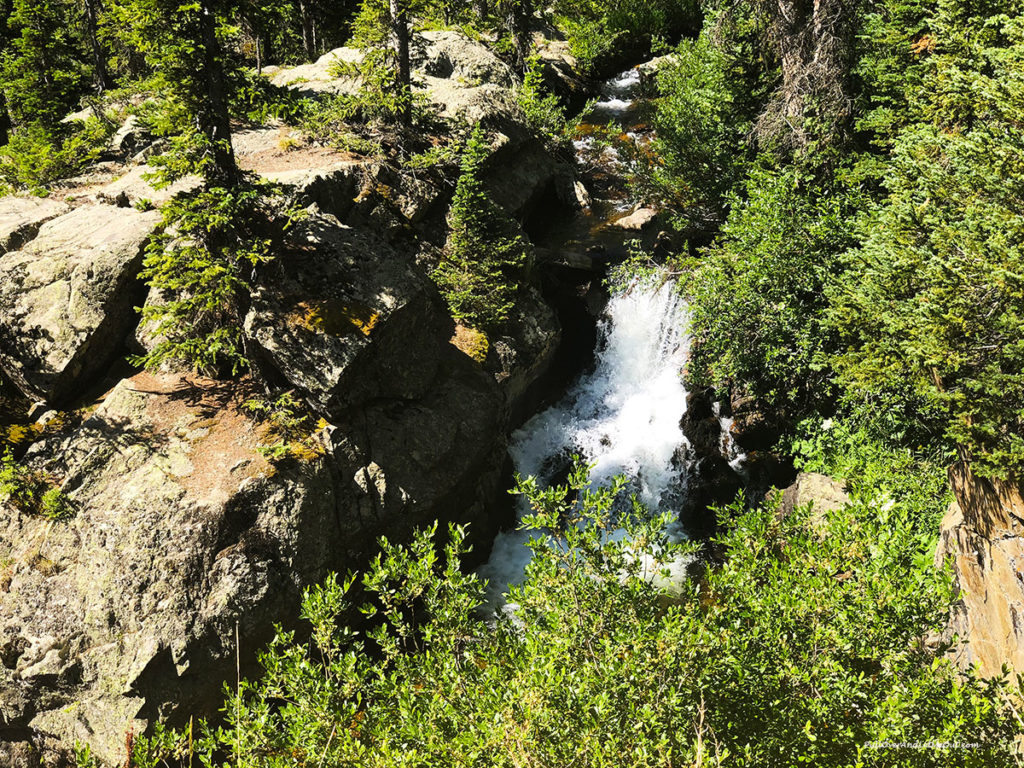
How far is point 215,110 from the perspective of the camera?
11938 mm

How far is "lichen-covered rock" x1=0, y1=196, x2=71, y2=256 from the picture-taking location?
13.0m

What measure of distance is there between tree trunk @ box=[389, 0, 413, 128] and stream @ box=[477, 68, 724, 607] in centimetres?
903

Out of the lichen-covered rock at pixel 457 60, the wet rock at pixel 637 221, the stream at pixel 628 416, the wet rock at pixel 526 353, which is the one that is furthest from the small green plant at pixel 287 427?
the lichen-covered rock at pixel 457 60

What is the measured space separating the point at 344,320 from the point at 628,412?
941cm

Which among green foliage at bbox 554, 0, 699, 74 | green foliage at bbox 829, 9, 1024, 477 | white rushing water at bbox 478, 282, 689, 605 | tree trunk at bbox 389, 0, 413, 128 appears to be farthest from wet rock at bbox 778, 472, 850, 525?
green foliage at bbox 554, 0, 699, 74

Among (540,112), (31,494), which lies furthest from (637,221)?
(31,494)

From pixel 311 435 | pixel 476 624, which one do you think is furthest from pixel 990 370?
pixel 311 435

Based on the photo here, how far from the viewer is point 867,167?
14070mm

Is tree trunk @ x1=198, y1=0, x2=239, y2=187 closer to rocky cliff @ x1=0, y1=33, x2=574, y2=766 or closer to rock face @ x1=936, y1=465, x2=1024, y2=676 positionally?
rocky cliff @ x1=0, y1=33, x2=574, y2=766

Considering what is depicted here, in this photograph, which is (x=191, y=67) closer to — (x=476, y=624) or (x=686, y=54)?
(x=476, y=624)

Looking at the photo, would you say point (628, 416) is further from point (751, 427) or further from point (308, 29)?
point (308, 29)

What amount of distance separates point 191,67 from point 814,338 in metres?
14.0

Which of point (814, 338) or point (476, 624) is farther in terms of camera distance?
point (814, 338)

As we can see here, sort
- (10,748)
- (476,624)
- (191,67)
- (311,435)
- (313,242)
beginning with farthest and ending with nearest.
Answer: (313,242)
(311,435)
(191,67)
(10,748)
(476,624)
